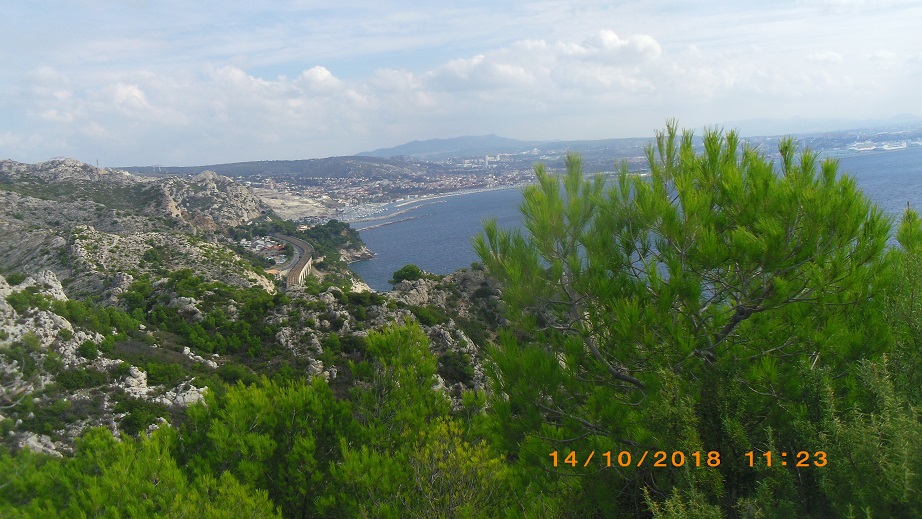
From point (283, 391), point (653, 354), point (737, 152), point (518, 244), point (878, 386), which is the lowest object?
point (283, 391)

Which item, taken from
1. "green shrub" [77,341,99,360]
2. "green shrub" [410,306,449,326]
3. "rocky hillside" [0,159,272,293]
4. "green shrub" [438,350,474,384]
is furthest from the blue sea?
"green shrub" [77,341,99,360]

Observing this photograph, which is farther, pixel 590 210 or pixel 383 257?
pixel 383 257

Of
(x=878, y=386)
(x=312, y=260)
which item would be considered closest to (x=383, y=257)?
(x=312, y=260)

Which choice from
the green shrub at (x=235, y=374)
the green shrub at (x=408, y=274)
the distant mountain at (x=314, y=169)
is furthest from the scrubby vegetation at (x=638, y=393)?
the distant mountain at (x=314, y=169)

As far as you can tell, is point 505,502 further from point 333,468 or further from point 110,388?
point 110,388

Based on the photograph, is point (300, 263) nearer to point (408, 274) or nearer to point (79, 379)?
point (408, 274)

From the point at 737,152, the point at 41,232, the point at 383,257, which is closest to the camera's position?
the point at 737,152

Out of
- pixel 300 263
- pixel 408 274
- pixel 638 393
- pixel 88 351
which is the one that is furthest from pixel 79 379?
pixel 300 263

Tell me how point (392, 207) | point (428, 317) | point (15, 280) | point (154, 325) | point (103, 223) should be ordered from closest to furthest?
point (15, 280) → point (154, 325) → point (428, 317) → point (103, 223) → point (392, 207)
